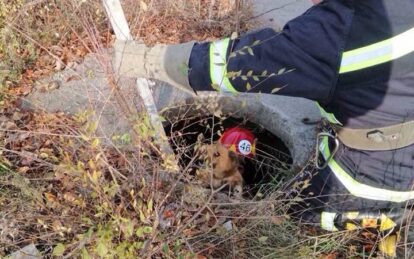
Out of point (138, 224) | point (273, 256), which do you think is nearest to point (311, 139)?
point (273, 256)

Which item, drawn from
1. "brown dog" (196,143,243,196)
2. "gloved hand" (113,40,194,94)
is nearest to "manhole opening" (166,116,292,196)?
"brown dog" (196,143,243,196)

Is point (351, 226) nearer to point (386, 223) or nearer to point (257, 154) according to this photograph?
point (386, 223)

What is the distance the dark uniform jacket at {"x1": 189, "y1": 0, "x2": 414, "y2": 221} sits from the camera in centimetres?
168

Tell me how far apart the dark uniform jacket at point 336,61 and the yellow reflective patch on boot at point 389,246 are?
1.62 feet

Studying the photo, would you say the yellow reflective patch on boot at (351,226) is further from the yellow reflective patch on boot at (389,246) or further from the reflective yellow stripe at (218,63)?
the reflective yellow stripe at (218,63)

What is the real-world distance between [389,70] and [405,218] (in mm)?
914

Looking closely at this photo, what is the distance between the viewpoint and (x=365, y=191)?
2336 millimetres

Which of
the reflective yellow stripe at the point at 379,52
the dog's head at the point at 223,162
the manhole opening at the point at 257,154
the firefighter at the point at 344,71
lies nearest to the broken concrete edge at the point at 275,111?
the manhole opening at the point at 257,154

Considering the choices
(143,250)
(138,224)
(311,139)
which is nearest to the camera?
(143,250)

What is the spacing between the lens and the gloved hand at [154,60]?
194cm

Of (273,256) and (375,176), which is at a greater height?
(375,176)

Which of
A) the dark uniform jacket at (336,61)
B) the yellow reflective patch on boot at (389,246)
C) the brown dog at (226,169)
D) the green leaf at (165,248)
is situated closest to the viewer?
the dark uniform jacket at (336,61)

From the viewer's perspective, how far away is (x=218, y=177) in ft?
9.46

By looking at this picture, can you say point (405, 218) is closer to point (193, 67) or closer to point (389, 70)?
point (389, 70)
